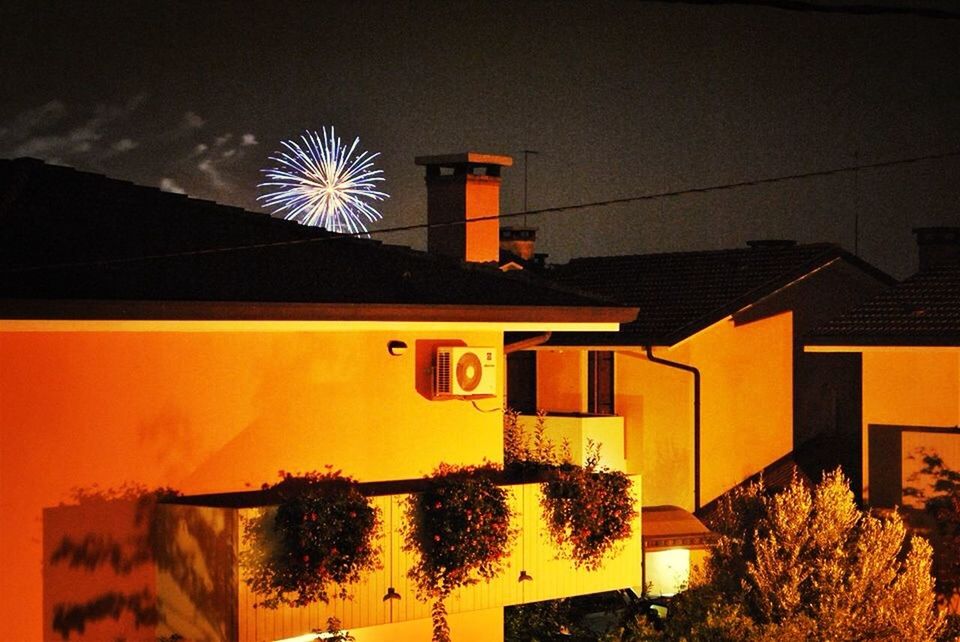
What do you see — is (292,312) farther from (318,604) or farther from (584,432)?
(584,432)

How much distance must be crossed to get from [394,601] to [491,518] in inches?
47.1

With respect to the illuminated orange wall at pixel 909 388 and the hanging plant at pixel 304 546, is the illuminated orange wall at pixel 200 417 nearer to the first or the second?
the hanging plant at pixel 304 546

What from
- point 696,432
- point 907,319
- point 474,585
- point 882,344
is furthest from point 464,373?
point 696,432

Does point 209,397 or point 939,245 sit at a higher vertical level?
point 939,245

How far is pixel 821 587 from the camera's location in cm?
1688

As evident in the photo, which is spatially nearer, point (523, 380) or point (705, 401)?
point (705, 401)

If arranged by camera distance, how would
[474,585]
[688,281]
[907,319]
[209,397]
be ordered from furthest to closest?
[688,281]
[907,319]
[474,585]
[209,397]

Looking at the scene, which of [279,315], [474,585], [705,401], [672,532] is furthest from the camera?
[705,401]

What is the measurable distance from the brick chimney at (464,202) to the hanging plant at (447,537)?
25.4ft

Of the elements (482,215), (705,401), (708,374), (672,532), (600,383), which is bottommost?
(672,532)

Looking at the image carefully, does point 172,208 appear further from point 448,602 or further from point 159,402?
point 448,602

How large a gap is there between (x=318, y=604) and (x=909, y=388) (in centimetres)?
1210

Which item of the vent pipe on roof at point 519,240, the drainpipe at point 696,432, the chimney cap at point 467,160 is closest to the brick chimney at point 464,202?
the chimney cap at point 467,160

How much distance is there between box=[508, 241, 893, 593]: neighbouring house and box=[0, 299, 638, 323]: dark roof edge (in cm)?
902
